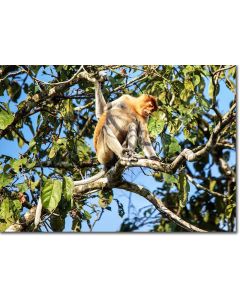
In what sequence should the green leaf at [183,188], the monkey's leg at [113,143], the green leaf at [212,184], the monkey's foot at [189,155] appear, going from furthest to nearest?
→ the green leaf at [212,184] < the monkey's leg at [113,143] < the green leaf at [183,188] < the monkey's foot at [189,155]

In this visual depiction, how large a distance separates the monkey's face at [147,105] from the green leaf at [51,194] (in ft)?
2.90

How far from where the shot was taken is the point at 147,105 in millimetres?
5234

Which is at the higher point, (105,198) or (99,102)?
(99,102)

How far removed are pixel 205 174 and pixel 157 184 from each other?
0.49 metres

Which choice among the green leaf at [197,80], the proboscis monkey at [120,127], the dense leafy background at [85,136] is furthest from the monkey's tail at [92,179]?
the green leaf at [197,80]

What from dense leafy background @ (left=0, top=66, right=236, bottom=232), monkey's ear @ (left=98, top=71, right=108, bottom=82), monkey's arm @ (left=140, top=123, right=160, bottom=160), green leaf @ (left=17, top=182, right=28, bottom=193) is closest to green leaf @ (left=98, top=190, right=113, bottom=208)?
dense leafy background @ (left=0, top=66, right=236, bottom=232)

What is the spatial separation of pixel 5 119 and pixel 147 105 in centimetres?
99

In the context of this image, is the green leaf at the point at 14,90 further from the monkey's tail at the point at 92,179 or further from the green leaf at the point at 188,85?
the green leaf at the point at 188,85

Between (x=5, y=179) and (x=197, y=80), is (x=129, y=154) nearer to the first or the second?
(x=197, y=80)

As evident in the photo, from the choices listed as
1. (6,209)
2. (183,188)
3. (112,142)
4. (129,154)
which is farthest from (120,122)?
(6,209)

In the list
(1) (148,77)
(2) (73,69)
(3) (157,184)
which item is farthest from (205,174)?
(2) (73,69)

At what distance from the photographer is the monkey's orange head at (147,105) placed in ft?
17.1

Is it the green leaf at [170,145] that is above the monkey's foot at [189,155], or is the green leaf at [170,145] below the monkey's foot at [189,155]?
above
